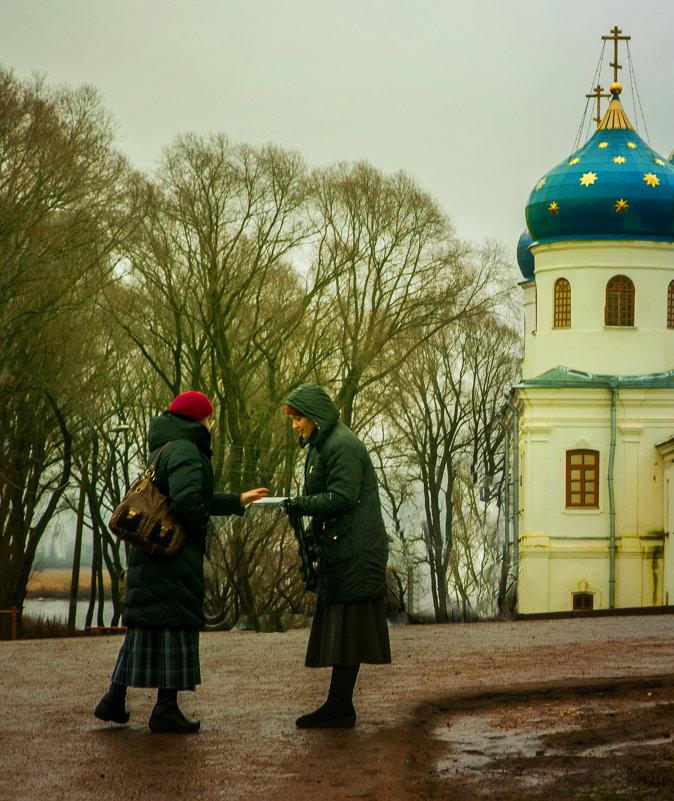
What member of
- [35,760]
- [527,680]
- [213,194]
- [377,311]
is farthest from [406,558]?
[35,760]

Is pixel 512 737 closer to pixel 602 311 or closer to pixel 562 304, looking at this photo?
pixel 602 311

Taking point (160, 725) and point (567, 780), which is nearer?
point (567, 780)

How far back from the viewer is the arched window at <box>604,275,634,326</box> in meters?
45.7

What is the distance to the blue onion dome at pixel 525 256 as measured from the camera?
187 feet

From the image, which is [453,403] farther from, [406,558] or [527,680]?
[527,680]

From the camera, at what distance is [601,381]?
44719 millimetres

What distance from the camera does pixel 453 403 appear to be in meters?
57.1

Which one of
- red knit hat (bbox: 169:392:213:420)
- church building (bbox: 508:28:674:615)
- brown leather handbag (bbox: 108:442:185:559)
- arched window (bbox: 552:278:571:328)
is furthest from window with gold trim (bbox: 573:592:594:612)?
brown leather handbag (bbox: 108:442:185:559)

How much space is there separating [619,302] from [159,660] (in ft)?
123

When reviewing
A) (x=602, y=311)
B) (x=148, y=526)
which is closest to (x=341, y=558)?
(x=148, y=526)

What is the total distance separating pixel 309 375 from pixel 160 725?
113ft

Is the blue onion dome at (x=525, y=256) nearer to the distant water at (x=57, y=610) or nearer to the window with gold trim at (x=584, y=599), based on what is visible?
the window with gold trim at (x=584, y=599)

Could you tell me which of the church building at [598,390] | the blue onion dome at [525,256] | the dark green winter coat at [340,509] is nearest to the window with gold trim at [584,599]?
the church building at [598,390]

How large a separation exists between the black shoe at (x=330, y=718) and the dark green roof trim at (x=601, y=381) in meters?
35.0
